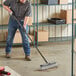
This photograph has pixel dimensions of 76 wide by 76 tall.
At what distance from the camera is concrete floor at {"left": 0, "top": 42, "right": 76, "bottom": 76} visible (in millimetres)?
4450

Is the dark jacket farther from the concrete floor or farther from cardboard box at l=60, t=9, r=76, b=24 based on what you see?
cardboard box at l=60, t=9, r=76, b=24

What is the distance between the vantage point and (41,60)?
519cm

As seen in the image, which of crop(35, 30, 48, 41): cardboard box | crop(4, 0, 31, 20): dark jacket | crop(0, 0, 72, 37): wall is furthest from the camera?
crop(0, 0, 72, 37): wall

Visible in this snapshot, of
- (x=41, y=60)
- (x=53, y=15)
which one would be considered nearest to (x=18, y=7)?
(x=41, y=60)

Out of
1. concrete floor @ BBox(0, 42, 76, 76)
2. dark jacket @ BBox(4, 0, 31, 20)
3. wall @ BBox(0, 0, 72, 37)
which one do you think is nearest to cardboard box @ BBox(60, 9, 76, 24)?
wall @ BBox(0, 0, 72, 37)

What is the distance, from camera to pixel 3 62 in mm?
5035

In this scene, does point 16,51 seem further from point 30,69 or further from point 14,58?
point 30,69

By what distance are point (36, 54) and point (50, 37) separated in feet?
4.45

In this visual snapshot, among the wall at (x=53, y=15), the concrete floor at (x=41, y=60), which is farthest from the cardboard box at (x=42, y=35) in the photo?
the wall at (x=53, y=15)

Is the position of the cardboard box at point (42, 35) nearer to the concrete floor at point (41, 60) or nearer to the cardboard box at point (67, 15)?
the concrete floor at point (41, 60)

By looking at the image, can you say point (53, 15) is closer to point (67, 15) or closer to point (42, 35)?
point (67, 15)

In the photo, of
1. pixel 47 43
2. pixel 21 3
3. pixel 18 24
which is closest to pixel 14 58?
pixel 18 24

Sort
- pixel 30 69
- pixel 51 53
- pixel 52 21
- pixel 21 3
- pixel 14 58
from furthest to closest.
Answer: pixel 52 21
pixel 51 53
pixel 14 58
pixel 21 3
pixel 30 69

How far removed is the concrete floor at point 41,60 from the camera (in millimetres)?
4450
